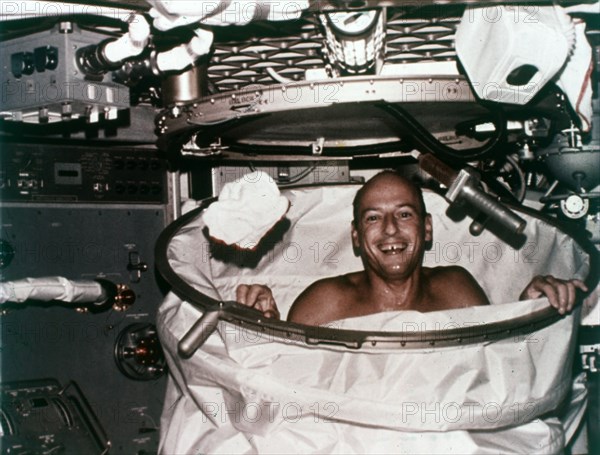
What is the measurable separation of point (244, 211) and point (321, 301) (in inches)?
21.2

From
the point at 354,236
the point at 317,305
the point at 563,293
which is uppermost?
the point at 563,293

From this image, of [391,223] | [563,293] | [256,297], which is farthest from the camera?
[391,223]

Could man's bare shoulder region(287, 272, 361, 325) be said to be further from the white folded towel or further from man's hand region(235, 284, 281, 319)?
the white folded towel

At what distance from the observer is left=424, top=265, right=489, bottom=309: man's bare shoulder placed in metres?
1.83

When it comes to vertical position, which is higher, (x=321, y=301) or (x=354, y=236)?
(x=354, y=236)

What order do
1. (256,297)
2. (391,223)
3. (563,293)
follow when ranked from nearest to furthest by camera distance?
(563,293) → (256,297) → (391,223)

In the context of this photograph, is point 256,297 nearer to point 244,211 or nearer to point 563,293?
point 244,211

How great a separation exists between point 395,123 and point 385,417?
64cm

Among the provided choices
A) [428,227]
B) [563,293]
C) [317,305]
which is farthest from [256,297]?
[563,293]

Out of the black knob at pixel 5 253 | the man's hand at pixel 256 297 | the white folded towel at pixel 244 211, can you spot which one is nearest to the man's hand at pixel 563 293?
the white folded towel at pixel 244 211

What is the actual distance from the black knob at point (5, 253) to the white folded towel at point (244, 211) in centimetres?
39

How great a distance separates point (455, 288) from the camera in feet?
6.10

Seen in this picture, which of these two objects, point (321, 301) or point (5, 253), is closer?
point (5, 253)

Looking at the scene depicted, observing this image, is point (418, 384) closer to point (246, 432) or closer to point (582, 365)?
point (246, 432)
